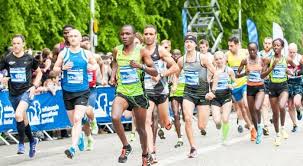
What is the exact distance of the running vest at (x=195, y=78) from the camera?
46.3 feet

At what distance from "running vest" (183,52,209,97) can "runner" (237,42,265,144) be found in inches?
96.1

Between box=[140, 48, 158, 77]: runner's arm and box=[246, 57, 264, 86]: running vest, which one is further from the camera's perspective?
box=[246, 57, 264, 86]: running vest

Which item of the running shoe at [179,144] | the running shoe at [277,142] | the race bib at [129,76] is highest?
the race bib at [129,76]

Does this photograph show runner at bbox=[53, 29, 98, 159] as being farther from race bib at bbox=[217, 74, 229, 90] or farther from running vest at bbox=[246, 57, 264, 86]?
running vest at bbox=[246, 57, 264, 86]

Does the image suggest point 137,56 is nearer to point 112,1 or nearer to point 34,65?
point 34,65

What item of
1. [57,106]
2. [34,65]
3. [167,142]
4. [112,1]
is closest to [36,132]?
[57,106]

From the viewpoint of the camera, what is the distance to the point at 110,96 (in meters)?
21.0

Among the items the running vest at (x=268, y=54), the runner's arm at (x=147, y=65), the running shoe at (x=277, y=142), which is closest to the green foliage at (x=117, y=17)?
the running vest at (x=268, y=54)

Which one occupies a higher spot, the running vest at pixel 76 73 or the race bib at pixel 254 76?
the running vest at pixel 76 73

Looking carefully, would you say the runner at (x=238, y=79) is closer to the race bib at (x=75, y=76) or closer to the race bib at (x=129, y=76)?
the race bib at (x=75, y=76)

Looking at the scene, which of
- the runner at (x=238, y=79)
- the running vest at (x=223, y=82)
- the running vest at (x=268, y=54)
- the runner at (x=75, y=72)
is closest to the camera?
the runner at (x=75, y=72)

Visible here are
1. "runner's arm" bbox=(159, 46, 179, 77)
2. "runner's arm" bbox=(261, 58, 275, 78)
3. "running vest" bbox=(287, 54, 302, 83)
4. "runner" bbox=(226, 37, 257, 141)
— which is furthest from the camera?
"running vest" bbox=(287, 54, 302, 83)

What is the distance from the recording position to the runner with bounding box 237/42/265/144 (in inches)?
646

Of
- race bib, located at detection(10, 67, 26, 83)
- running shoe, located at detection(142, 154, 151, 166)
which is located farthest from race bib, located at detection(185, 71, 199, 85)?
race bib, located at detection(10, 67, 26, 83)
